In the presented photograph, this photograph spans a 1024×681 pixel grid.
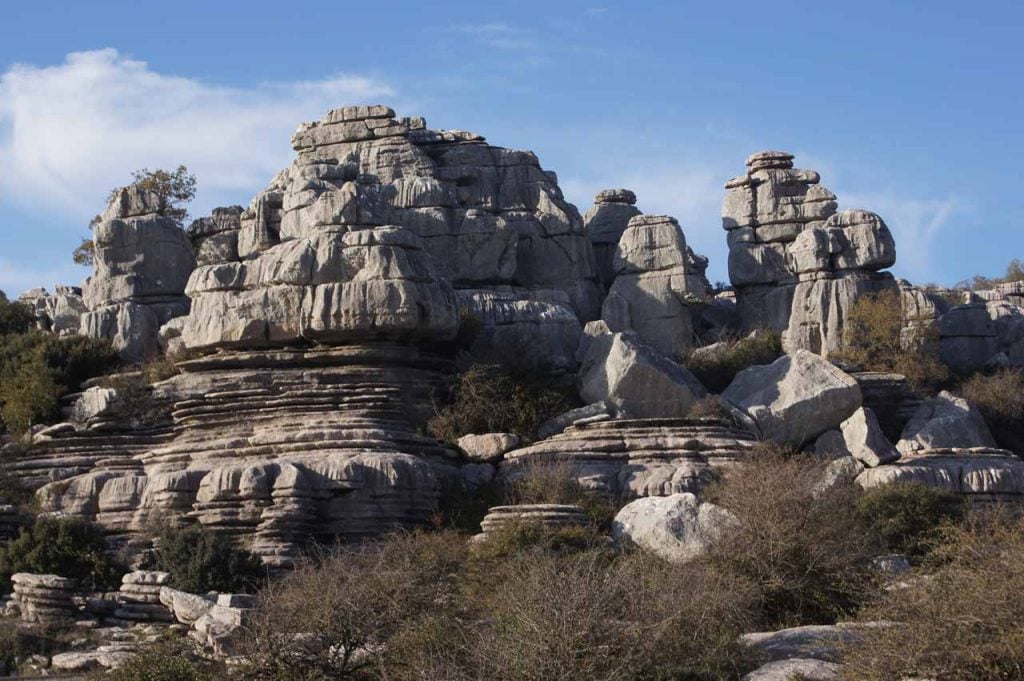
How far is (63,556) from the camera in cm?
3206

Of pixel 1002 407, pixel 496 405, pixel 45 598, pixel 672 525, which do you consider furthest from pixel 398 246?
pixel 1002 407

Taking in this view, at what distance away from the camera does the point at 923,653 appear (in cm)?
2053

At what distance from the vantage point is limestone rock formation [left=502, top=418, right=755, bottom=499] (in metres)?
34.2

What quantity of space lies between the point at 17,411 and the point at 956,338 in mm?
23065

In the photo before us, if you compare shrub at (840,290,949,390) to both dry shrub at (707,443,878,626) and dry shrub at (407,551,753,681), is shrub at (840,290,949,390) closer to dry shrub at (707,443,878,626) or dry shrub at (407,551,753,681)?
dry shrub at (707,443,878,626)

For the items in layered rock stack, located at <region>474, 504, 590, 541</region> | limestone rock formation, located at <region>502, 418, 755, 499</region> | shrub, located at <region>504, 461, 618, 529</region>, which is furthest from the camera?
limestone rock formation, located at <region>502, 418, 755, 499</region>

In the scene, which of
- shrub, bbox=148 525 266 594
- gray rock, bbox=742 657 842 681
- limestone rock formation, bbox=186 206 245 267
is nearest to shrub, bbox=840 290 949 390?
limestone rock formation, bbox=186 206 245 267

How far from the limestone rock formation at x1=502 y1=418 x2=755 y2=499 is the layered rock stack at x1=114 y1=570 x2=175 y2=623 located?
771 cm

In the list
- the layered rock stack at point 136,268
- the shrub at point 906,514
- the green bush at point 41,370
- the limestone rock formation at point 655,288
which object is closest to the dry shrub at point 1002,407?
the limestone rock formation at point 655,288

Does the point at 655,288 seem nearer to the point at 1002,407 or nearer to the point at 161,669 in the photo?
the point at 1002,407

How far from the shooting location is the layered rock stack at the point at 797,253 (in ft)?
146

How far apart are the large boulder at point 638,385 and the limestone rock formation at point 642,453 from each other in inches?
38.8

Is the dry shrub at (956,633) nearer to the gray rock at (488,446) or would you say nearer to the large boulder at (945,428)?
the gray rock at (488,446)

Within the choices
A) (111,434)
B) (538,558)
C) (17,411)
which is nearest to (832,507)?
(538,558)
